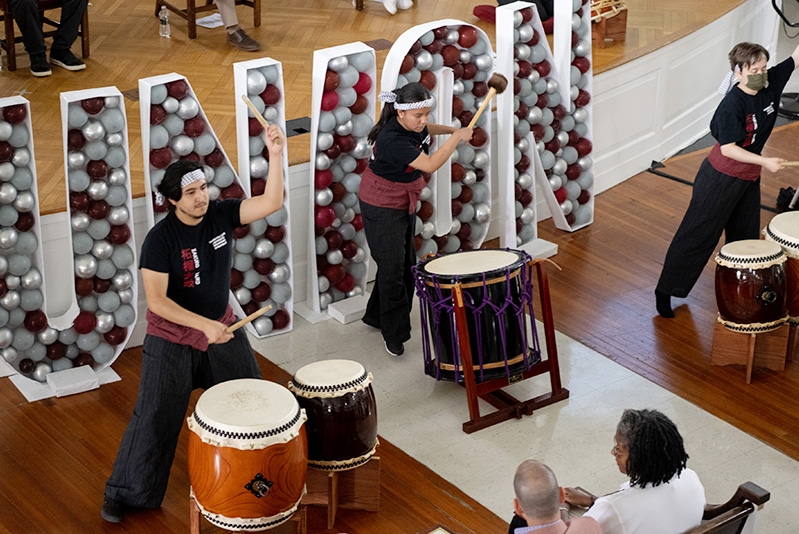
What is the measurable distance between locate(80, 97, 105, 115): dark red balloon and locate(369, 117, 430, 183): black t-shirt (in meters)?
1.23

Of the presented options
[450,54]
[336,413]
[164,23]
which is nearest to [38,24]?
[164,23]

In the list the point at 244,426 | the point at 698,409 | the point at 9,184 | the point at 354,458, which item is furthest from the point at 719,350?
the point at 9,184

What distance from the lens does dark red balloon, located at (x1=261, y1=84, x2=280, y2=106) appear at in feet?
17.3

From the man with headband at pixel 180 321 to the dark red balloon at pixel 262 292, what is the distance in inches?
56.5

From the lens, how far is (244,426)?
12.2 ft

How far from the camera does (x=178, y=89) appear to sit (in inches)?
198

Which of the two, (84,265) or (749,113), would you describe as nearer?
(84,265)

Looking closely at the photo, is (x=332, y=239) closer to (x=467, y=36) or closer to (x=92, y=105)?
(x=467, y=36)

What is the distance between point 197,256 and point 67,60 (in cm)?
374

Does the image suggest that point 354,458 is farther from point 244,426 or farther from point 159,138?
point 159,138

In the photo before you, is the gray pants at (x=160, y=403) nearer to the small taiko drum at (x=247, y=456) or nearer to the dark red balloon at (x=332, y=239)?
the small taiko drum at (x=247, y=456)

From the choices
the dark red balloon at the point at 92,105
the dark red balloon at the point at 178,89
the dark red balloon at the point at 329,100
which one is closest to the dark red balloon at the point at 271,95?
the dark red balloon at the point at 329,100

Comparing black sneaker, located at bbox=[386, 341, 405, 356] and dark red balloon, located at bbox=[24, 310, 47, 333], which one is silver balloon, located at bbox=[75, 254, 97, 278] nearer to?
dark red balloon, located at bbox=[24, 310, 47, 333]

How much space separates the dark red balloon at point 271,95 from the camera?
527 centimetres
